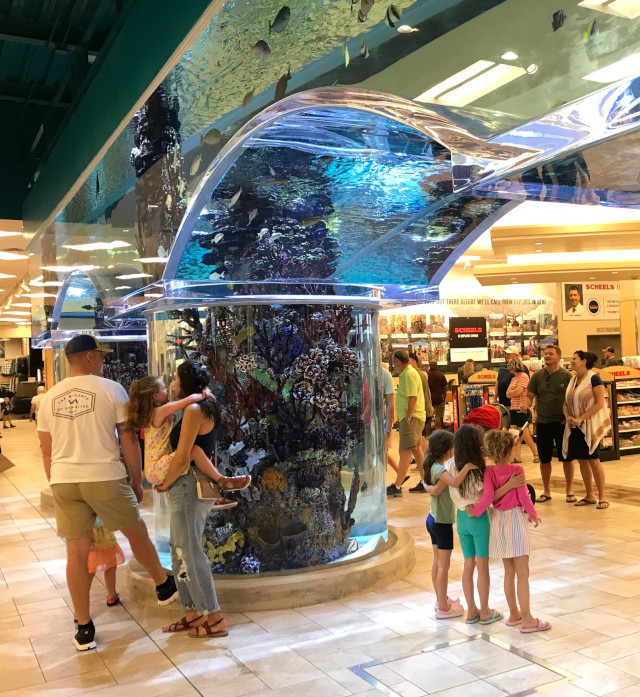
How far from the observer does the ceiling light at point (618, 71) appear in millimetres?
2160

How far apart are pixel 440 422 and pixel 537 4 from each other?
9.31 meters

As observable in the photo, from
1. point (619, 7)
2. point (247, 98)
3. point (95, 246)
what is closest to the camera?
point (619, 7)

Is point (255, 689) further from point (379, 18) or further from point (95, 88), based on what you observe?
point (95, 88)

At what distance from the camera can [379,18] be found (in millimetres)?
2748

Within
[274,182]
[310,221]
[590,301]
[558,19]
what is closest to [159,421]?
[274,182]

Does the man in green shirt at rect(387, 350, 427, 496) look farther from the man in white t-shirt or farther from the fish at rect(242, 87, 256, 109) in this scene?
the fish at rect(242, 87, 256, 109)

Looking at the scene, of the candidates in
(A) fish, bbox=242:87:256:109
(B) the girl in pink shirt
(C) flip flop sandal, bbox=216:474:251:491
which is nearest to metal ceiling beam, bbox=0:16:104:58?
(A) fish, bbox=242:87:256:109

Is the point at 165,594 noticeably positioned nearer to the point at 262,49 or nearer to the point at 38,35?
the point at 262,49

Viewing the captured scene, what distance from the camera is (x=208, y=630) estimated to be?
13.2 ft

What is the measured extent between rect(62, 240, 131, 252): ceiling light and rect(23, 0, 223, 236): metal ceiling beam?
1.34 ft

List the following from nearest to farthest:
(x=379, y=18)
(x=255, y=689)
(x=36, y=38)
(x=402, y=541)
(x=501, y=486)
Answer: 1. (x=379, y=18)
2. (x=255, y=689)
3. (x=501, y=486)
4. (x=402, y=541)
5. (x=36, y=38)

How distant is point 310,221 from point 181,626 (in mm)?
2648

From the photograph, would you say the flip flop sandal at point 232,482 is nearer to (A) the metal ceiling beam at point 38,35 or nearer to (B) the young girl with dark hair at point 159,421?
(B) the young girl with dark hair at point 159,421

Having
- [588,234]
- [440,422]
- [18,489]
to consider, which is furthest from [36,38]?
[588,234]
